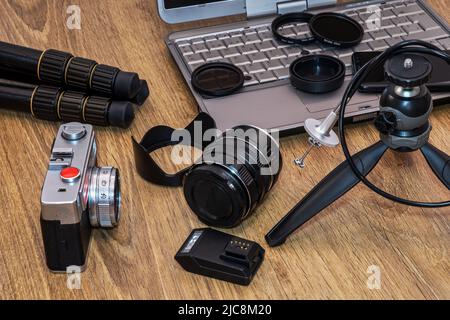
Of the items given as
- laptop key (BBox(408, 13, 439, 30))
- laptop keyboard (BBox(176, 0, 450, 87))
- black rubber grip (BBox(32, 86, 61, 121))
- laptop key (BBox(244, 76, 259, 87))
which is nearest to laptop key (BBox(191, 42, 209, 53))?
laptop keyboard (BBox(176, 0, 450, 87))

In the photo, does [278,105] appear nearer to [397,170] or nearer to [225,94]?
[225,94]

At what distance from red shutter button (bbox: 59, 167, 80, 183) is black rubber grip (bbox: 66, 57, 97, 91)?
0.27m

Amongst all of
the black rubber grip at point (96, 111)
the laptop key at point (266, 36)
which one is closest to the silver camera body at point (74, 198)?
the black rubber grip at point (96, 111)

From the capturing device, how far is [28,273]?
3.13 ft

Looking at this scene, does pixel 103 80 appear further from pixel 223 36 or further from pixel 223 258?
pixel 223 258

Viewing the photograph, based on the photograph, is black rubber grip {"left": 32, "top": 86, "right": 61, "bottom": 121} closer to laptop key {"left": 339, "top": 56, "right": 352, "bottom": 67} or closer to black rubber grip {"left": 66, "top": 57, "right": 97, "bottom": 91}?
black rubber grip {"left": 66, "top": 57, "right": 97, "bottom": 91}

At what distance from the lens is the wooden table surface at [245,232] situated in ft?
3.07

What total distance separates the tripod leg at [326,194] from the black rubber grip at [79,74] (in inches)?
A: 14.2

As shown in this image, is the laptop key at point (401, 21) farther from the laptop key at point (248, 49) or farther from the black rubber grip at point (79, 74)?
the black rubber grip at point (79, 74)

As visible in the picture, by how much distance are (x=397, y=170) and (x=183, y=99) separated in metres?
0.32

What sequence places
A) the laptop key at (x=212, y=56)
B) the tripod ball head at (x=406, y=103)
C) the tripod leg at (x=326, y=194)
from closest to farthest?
1. the tripod ball head at (x=406, y=103)
2. the tripod leg at (x=326, y=194)
3. the laptop key at (x=212, y=56)

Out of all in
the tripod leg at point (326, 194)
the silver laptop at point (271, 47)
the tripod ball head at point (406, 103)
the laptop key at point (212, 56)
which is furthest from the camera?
the laptop key at point (212, 56)
